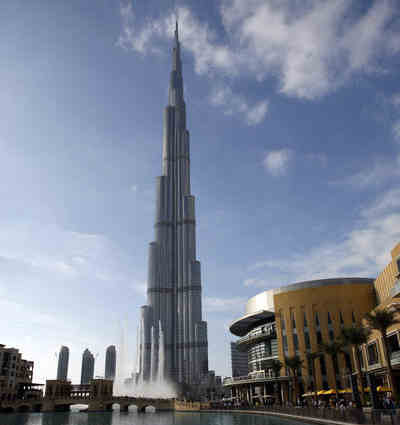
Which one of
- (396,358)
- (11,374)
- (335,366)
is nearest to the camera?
(396,358)

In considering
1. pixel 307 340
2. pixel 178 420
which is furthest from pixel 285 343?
pixel 178 420

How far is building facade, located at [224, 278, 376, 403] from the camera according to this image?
307 feet

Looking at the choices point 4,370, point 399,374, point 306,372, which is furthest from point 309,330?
point 4,370

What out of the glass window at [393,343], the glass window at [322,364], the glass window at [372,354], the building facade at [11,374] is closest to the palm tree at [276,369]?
the glass window at [322,364]

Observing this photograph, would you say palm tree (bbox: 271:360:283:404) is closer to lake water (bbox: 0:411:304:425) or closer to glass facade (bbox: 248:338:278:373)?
glass facade (bbox: 248:338:278:373)

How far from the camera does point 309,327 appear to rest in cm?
9825

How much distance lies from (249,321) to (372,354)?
58.0 m

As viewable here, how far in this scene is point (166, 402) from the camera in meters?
131

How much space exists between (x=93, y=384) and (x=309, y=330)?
85624 millimetres

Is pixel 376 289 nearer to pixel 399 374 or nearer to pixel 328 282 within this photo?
pixel 328 282

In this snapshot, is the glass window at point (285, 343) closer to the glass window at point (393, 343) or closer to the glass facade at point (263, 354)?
the glass facade at point (263, 354)

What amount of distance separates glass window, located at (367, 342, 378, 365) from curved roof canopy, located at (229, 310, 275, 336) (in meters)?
42.8

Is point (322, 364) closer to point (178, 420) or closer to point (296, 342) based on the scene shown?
point (296, 342)

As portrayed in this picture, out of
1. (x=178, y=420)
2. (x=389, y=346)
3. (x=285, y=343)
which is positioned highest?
(x=285, y=343)
